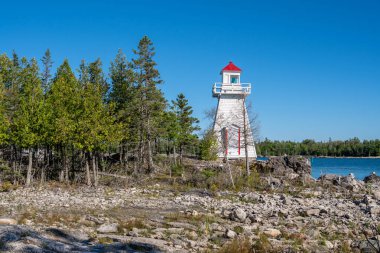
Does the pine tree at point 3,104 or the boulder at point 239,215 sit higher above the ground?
the pine tree at point 3,104

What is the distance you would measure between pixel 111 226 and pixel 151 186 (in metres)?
15.9

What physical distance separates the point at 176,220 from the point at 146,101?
21555 millimetres

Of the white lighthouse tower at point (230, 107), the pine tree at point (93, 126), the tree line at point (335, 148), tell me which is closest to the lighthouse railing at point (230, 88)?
the white lighthouse tower at point (230, 107)

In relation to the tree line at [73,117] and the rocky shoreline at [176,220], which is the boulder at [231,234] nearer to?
the rocky shoreline at [176,220]

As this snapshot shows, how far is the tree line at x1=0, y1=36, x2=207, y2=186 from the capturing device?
28.5m

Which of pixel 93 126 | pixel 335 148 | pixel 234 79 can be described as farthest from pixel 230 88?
pixel 335 148

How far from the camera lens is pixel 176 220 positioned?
1625 centimetres

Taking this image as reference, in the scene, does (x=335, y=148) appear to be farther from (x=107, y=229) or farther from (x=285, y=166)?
(x=107, y=229)

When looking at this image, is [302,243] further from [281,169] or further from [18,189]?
[281,169]

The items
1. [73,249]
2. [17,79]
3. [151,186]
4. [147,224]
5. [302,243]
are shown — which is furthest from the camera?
[17,79]

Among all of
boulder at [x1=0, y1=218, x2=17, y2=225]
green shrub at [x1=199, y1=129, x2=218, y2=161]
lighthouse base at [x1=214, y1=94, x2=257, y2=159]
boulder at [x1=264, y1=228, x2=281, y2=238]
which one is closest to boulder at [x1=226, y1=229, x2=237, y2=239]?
boulder at [x1=264, y1=228, x2=281, y2=238]

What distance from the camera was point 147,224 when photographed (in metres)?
14.8

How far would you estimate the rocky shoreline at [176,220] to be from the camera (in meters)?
11.1

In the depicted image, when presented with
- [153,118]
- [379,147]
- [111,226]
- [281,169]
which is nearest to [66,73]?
[153,118]
